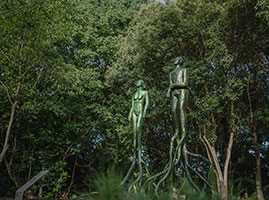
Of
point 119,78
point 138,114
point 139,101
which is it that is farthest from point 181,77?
point 119,78

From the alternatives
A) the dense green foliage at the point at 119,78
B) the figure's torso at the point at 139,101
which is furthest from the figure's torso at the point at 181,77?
the dense green foliage at the point at 119,78

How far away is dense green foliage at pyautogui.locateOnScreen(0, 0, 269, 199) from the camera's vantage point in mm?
10492

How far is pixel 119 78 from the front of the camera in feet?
44.5

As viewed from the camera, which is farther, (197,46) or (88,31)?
(88,31)

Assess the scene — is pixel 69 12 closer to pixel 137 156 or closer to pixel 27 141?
pixel 27 141

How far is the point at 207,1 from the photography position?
11.9 m

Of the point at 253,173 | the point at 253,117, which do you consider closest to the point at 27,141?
the point at 253,117

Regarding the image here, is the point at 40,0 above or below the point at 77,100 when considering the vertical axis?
above

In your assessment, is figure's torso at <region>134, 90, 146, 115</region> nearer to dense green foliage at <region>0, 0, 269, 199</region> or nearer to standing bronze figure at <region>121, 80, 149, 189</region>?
standing bronze figure at <region>121, 80, 149, 189</region>

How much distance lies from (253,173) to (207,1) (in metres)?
8.78

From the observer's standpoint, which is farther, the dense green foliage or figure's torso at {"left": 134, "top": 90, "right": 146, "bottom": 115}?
the dense green foliage

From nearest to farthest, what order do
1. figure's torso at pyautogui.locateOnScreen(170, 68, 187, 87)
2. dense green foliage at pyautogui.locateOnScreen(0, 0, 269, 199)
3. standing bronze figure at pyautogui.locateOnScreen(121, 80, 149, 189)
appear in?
figure's torso at pyautogui.locateOnScreen(170, 68, 187, 87)
standing bronze figure at pyautogui.locateOnScreen(121, 80, 149, 189)
dense green foliage at pyautogui.locateOnScreen(0, 0, 269, 199)

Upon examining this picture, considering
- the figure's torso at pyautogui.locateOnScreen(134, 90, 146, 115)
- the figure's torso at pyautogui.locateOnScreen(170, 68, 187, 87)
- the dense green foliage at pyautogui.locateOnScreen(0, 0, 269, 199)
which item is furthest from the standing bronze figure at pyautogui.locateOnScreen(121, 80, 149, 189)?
the dense green foliage at pyautogui.locateOnScreen(0, 0, 269, 199)

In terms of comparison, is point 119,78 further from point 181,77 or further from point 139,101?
point 181,77
